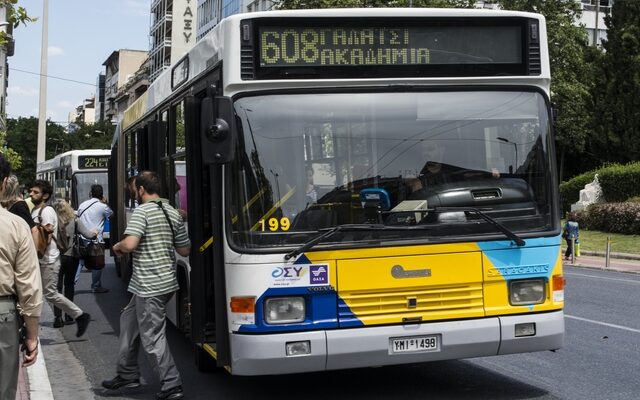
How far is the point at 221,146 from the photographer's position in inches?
235

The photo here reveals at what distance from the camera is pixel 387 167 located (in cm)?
634

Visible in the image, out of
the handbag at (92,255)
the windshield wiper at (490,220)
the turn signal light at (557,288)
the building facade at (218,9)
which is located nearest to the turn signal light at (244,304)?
the windshield wiper at (490,220)

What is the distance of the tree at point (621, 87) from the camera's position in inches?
1626

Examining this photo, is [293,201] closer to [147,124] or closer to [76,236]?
[147,124]

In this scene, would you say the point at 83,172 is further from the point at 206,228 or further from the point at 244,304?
the point at 244,304

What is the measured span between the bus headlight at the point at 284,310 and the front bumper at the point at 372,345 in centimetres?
11

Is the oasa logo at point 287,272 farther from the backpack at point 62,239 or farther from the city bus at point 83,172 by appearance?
the city bus at point 83,172

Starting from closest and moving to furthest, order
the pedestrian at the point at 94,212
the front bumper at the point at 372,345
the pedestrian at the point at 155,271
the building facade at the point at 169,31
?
1. the front bumper at the point at 372,345
2. the pedestrian at the point at 155,271
3. the pedestrian at the point at 94,212
4. the building facade at the point at 169,31

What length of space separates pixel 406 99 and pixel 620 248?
25794mm

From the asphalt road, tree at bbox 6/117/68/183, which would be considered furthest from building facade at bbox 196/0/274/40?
the asphalt road

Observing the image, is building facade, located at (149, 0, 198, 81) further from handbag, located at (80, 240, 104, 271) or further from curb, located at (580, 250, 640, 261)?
handbag, located at (80, 240, 104, 271)

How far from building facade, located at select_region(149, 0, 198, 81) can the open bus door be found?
66.4 meters

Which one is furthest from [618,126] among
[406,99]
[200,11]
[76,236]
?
[200,11]

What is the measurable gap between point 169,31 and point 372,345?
3497 inches
